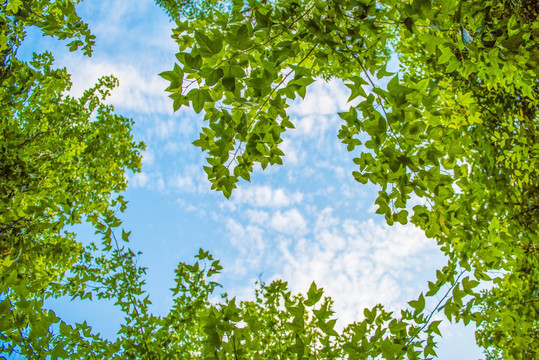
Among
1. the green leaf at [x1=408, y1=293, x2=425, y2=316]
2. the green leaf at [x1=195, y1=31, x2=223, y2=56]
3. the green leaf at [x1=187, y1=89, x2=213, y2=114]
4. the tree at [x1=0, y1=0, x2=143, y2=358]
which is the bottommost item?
the green leaf at [x1=408, y1=293, x2=425, y2=316]

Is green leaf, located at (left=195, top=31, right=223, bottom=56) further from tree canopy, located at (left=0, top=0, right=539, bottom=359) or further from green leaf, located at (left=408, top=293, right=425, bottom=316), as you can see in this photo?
green leaf, located at (left=408, top=293, right=425, bottom=316)

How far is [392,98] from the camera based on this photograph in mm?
1466

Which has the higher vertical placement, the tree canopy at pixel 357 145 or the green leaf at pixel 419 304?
the tree canopy at pixel 357 145

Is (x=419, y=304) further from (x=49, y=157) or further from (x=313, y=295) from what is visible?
(x=49, y=157)

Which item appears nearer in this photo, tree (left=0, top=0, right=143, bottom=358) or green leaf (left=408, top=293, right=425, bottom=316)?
green leaf (left=408, top=293, right=425, bottom=316)

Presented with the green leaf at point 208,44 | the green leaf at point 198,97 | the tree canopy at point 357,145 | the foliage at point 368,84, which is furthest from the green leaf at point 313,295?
the green leaf at point 208,44

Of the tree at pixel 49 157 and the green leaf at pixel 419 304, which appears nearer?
the green leaf at pixel 419 304

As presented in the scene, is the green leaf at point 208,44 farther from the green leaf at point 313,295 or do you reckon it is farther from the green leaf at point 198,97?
the green leaf at point 313,295

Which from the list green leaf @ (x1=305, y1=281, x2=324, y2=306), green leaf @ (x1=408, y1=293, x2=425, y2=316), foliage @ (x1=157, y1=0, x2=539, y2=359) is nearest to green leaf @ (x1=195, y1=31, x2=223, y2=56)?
foliage @ (x1=157, y1=0, x2=539, y2=359)

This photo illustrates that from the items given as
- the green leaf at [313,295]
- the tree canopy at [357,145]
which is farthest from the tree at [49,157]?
the green leaf at [313,295]

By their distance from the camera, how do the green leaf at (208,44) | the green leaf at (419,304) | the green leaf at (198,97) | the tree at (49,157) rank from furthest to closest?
the tree at (49,157) → the green leaf at (419,304) → the green leaf at (198,97) → the green leaf at (208,44)

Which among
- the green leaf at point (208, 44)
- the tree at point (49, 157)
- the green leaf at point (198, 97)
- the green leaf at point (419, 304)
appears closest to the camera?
the green leaf at point (208, 44)

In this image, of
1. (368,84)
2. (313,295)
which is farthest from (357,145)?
(313,295)

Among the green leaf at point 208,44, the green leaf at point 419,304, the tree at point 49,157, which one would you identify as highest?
the tree at point 49,157
